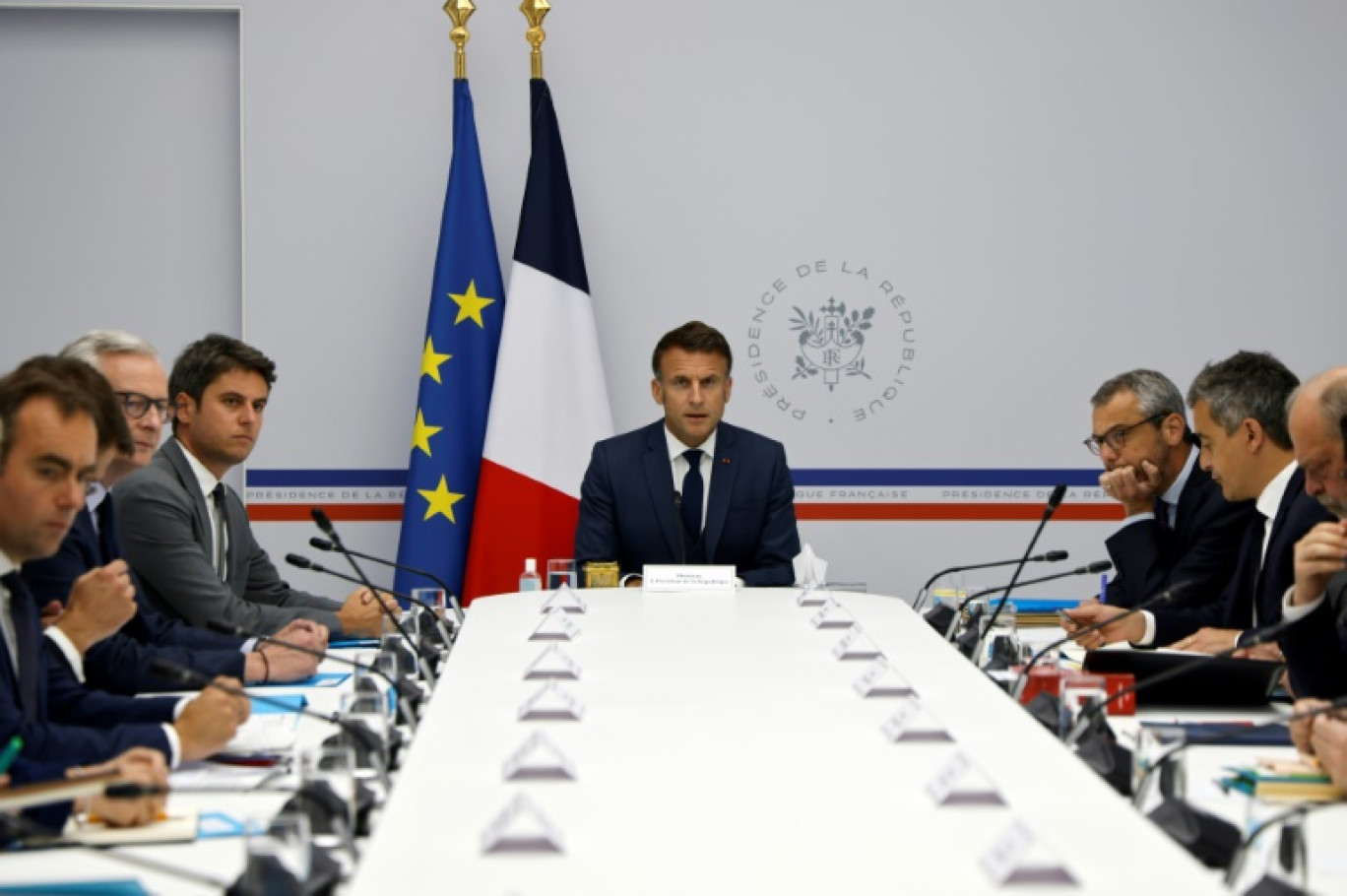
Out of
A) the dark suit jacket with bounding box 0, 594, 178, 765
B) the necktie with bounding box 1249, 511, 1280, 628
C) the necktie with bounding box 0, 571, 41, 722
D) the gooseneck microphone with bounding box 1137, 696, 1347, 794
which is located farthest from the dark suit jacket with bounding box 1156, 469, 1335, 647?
the necktie with bounding box 0, 571, 41, 722

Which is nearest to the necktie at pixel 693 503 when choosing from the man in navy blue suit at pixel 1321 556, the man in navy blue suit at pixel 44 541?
the man in navy blue suit at pixel 1321 556

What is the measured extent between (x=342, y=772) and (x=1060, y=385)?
4147 mm

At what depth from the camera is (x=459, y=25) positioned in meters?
5.17

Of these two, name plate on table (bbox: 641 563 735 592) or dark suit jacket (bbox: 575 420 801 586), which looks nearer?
name plate on table (bbox: 641 563 735 592)

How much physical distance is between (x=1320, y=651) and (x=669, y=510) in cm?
217

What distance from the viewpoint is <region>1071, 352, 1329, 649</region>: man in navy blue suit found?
11.5 ft

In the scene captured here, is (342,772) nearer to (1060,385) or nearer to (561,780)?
(561,780)

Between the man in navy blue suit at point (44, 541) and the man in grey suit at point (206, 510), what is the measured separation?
1.12 meters

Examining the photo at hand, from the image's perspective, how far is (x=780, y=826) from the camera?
5.83ft

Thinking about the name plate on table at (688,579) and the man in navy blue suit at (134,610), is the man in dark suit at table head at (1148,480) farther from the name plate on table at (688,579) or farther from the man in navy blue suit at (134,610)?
the man in navy blue suit at (134,610)

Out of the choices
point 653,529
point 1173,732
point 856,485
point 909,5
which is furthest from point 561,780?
point 909,5

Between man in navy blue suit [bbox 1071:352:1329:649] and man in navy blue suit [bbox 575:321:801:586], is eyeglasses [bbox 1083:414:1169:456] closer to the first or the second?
man in navy blue suit [bbox 1071:352:1329:649]

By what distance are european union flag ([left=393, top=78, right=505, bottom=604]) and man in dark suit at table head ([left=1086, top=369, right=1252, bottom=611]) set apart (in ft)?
7.11

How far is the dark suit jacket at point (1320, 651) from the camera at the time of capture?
2.82m
